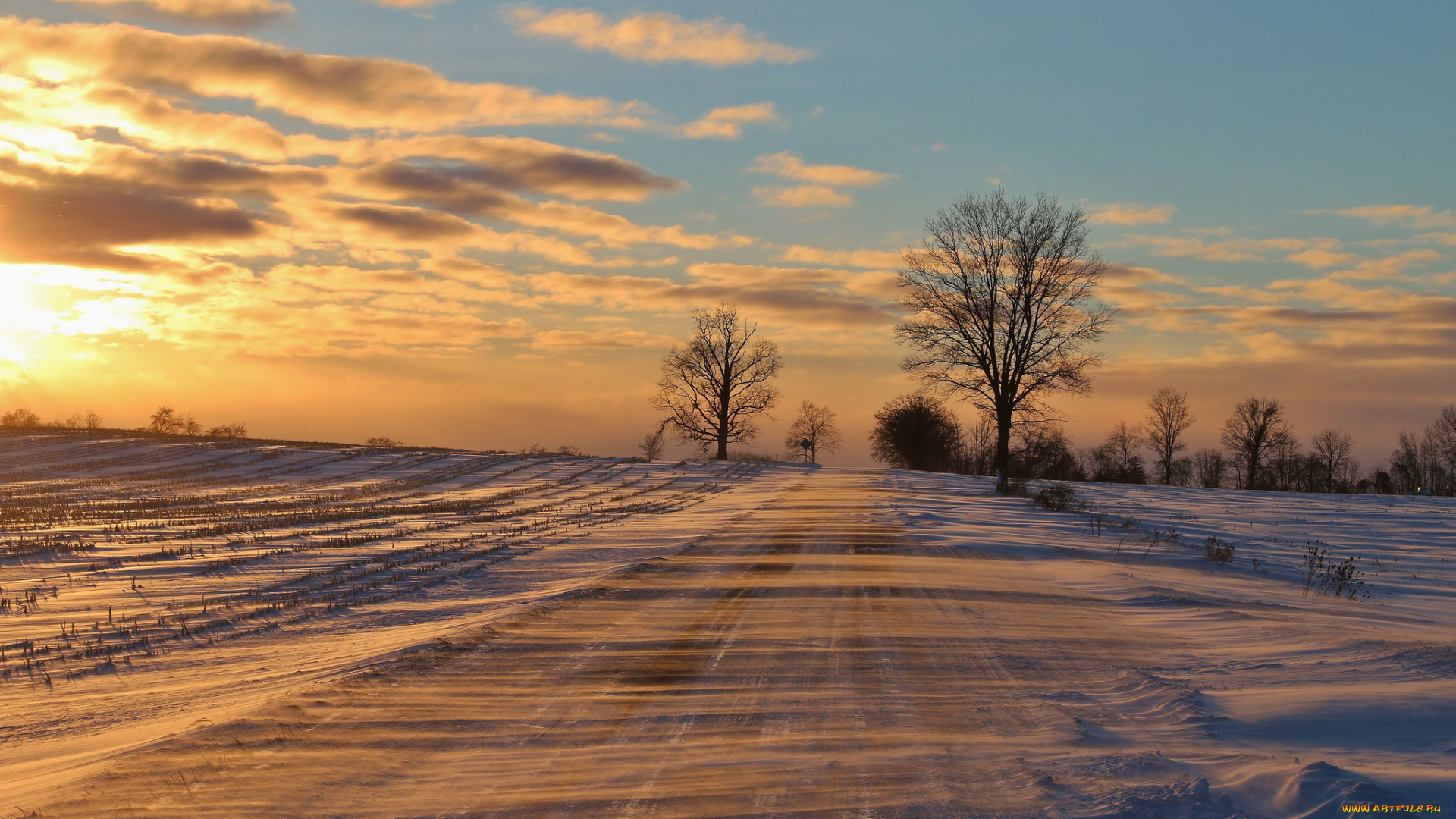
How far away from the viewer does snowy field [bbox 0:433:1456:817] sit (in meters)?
5.04

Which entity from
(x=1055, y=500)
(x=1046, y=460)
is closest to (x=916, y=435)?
(x=1046, y=460)

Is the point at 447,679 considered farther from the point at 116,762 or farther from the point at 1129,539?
the point at 1129,539

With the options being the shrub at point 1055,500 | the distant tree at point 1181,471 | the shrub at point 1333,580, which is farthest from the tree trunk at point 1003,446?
the distant tree at point 1181,471

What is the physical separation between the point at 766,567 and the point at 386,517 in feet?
45.2

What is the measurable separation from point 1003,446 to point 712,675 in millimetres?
32001

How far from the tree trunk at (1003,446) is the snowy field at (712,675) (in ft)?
57.8

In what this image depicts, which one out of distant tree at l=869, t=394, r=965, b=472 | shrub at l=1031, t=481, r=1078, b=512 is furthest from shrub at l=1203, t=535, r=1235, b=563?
distant tree at l=869, t=394, r=965, b=472

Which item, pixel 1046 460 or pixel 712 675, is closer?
pixel 712 675

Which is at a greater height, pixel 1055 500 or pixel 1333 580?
pixel 1055 500

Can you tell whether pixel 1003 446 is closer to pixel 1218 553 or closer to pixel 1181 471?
pixel 1218 553

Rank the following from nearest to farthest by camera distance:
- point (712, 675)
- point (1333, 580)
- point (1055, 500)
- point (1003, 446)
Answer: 1. point (712, 675)
2. point (1333, 580)
3. point (1055, 500)
4. point (1003, 446)

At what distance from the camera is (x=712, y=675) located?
7.64m

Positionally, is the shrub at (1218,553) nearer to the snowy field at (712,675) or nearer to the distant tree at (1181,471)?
the snowy field at (712,675)

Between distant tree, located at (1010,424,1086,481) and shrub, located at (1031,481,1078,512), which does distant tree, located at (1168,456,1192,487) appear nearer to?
distant tree, located at (1010,424,1086,481)
